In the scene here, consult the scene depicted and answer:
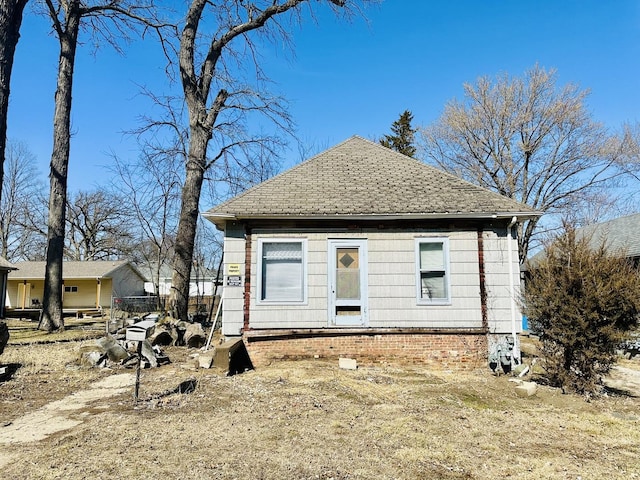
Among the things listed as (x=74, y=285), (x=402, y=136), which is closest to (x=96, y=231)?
(x=74, y=285)

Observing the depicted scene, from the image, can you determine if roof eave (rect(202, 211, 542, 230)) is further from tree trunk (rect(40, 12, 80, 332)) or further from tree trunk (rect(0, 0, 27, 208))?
tree trunk (rect(40, 12, 80, 332))

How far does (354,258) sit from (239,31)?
10.5 m

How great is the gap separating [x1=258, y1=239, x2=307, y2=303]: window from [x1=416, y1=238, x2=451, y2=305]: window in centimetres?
232

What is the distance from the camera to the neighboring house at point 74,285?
1138 inches

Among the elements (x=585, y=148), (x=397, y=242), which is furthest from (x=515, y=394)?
(x=585, y=148)

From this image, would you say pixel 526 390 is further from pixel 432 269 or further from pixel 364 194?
pixel 364 194

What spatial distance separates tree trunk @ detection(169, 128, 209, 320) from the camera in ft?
41.8

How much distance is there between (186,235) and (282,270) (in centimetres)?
554

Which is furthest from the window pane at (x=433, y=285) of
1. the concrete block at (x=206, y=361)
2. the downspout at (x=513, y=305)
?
the concrete block at (x=206, y=361)

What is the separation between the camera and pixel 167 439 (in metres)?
4.31

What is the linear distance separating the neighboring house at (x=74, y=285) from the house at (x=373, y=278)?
2437cm

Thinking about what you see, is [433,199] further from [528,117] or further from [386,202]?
[528,117]

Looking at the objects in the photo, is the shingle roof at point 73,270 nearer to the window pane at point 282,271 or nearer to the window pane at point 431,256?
the window pane at point 282,271

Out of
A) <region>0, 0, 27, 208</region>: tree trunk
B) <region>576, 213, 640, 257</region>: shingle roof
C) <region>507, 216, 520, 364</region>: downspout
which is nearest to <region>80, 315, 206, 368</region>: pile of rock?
<region>0, 0, 27, 208</region>: tree trunk
